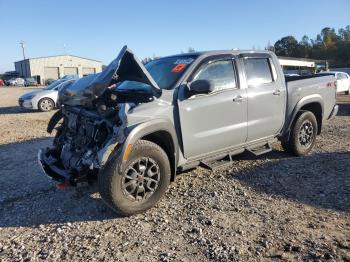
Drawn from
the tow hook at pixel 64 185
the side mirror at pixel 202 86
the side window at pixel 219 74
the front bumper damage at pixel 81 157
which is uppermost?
the side window at pixel 219 74

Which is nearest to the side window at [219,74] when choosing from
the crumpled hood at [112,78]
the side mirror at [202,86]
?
the side mirror at [202,86]

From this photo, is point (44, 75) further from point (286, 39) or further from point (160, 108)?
point (160, 108)

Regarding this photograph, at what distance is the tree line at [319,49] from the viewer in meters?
76.7

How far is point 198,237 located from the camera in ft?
12.7

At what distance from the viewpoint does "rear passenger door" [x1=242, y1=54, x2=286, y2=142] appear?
571 centimetres

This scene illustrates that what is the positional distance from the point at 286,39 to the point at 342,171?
86538 mm

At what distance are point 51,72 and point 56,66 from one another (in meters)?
1.78

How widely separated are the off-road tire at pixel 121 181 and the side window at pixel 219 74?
128 cm

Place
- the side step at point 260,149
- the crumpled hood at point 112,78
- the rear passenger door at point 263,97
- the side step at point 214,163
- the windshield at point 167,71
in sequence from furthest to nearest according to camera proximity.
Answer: the side step at point 260,149 < the rear passenger door at point 263,97 < the side step at point 214,163 < the windshield at point 167,71 < the crumpled hood at point 112,78

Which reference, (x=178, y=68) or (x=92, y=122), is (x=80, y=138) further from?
(x=178, y=68)

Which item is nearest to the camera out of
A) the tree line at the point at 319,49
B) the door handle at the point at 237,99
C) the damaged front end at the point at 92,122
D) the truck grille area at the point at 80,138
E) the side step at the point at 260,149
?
the damaged front end at the point at 92,122

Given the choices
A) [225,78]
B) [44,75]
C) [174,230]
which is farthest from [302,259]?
[44,75]

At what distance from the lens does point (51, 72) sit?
79062 millimetres

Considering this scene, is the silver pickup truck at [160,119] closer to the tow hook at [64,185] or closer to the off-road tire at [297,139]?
the tow hook at [64,185]
